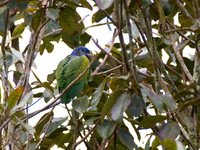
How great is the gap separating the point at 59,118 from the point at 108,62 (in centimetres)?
30

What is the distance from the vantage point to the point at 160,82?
1.51 metres

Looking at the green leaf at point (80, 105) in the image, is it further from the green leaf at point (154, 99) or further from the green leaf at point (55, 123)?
the green leaf at point (154, 99)

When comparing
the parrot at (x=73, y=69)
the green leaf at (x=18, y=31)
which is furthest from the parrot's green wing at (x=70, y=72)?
the green leaf at (x=18, y=31)

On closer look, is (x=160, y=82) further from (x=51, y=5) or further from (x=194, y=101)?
(x=51, y=5)

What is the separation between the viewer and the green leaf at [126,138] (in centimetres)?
175

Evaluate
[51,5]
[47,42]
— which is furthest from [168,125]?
[47,42]

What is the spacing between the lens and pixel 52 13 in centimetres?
176

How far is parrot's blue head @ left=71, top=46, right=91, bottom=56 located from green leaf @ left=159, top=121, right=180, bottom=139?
905mm

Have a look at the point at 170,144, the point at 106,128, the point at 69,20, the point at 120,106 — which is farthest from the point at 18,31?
the point at 170,144

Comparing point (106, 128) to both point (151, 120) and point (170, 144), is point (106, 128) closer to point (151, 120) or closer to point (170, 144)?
point (151, 120)

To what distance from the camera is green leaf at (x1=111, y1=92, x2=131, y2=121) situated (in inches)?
60.4

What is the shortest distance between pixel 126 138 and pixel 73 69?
0.64 meters

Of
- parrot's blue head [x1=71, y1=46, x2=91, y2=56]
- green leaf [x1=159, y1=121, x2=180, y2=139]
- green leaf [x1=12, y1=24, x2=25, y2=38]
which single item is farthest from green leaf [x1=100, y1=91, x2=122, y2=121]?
parrot's blue head [x1=71, y1=46, x2=91, y2=56]

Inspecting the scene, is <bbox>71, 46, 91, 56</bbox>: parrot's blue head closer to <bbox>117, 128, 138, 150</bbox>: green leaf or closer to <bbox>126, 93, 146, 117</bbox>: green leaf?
<bbox>117, 128, 138, 150</bbox>: green leaf
